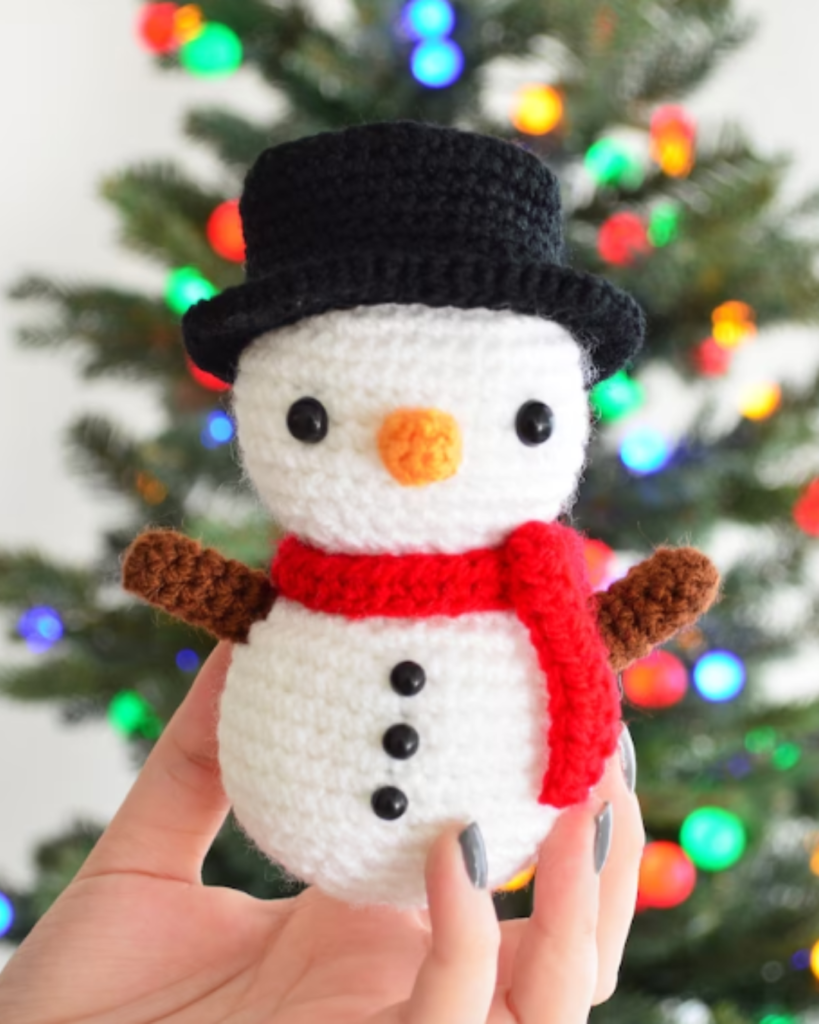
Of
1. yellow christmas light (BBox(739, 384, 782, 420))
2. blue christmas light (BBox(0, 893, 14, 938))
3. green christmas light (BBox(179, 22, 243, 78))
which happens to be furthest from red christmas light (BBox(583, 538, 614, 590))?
blue christmas light (BBox(0, 893, 14, 938))

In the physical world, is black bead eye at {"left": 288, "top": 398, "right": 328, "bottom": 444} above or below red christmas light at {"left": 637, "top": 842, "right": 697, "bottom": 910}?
above

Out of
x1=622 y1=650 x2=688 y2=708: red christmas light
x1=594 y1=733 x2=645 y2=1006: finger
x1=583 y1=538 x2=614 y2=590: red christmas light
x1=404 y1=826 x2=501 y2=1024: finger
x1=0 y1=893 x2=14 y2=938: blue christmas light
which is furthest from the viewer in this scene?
x1=0 y1=893 x2=14 y2=938: blue christmas light

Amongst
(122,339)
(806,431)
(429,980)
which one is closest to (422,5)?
(122,339)

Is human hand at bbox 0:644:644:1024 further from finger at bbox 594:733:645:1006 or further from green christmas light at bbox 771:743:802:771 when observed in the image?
green christmas light at bbox 771:743:802:771

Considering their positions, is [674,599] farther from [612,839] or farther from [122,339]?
[122,339]

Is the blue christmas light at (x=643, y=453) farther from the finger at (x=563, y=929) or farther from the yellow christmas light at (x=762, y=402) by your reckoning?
the finger at (x=563, y=929)

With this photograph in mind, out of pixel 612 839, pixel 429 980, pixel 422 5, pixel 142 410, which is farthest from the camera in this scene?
pixel 142 410

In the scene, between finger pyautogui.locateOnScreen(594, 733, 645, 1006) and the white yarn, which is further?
finger pyautogui.locateOnScreen(594, 733, 645, 1006)
